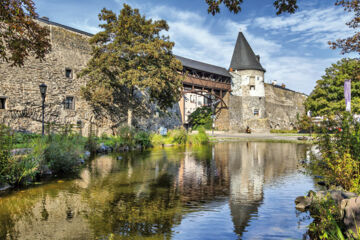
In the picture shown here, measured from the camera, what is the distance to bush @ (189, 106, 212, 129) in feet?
123

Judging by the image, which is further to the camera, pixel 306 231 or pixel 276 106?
pixel 276 106

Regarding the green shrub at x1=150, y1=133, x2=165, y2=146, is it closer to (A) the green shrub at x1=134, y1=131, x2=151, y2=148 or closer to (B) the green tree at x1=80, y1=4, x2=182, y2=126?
(A) the green shrub at x1=134, y1=131, x2=151, y2=148

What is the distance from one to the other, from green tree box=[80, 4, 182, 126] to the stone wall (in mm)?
30888

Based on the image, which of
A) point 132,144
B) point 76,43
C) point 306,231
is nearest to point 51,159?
point 306,231

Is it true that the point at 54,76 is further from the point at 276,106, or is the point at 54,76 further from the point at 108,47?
the point at 276,106

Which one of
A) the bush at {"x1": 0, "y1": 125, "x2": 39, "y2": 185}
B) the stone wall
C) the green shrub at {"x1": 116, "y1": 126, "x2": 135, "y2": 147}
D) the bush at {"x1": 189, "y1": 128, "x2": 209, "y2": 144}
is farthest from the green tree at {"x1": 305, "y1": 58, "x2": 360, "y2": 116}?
the bush at {"x1": 0, "y1": 125, "x2": 39, "y2": 185}

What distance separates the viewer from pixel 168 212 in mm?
4570

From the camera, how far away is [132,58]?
20.4 metres

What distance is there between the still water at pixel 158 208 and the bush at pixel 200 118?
2970cm

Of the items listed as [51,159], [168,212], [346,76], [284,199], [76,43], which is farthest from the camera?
[346,76]

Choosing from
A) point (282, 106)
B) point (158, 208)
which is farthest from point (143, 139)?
point (282, 106)

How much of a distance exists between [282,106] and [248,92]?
1222 cm

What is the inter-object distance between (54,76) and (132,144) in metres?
8.74

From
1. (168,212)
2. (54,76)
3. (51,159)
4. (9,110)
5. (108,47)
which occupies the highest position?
(108,47)
